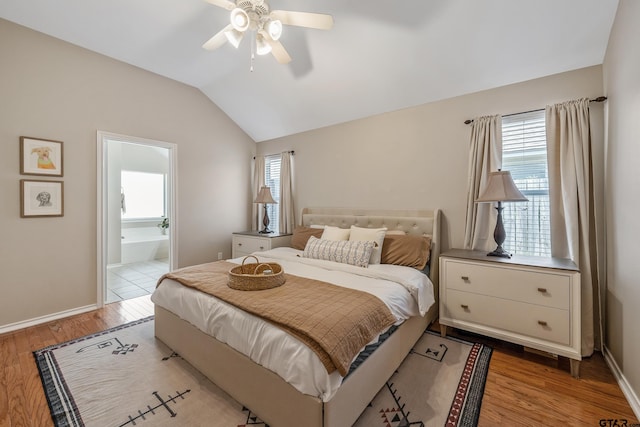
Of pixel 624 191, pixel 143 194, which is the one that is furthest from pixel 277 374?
pixel 143 194

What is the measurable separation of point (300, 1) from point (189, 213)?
3.14m

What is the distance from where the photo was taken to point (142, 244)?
5.86m

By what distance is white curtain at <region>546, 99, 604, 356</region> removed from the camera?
219cm

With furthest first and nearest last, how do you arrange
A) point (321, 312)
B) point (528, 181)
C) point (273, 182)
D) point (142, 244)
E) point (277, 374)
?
point (142, 244) → point (273, 182) → point (528, 181) → point (321, 312) → point (277, 374)

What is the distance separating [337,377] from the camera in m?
1.35

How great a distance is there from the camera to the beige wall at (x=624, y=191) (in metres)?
1.64

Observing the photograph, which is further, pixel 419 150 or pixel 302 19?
pixel 419 150

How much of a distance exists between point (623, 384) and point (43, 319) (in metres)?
5.03

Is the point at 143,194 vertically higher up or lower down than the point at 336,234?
higher up

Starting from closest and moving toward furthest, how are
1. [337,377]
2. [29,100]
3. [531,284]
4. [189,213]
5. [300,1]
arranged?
[337,377] < [531,284] < [300,1] < [29,100] < [189,213]

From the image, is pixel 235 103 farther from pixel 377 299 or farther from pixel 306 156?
pixel 377 299

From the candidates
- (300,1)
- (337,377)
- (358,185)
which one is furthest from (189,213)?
(337,377)

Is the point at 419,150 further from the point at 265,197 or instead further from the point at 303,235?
the point at 265,197

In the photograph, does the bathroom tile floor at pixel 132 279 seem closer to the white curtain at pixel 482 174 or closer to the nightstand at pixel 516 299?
the nightstand at pixel 516 299
